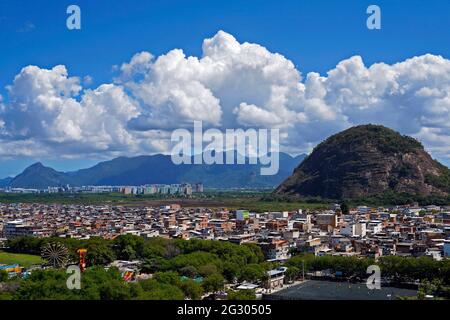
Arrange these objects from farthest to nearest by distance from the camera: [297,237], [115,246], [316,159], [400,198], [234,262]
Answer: [316,159] < [400,198] < [297,237] < [115,246] < [234,262]

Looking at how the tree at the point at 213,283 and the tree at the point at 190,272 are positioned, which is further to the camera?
the tree at the point at 190,272

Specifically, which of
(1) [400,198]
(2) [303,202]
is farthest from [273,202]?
(1) [400,198]

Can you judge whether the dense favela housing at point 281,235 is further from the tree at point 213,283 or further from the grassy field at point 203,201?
the grassy field at point 203,201

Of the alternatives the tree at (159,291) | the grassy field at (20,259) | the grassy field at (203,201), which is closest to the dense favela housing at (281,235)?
the grassy field at (20,259)

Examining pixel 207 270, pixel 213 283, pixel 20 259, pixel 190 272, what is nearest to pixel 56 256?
pixel 20 259
